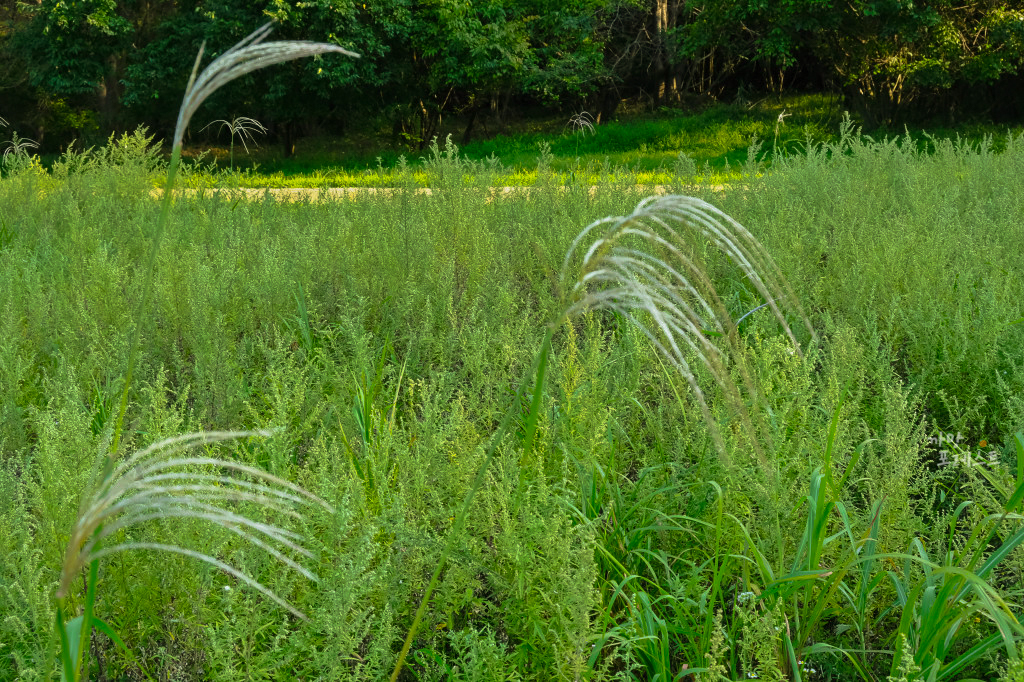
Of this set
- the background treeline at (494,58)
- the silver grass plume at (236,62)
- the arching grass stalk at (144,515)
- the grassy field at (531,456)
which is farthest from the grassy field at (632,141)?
the silver grass plume at (236,62)

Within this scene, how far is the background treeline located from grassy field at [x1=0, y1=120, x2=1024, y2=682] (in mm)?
12588

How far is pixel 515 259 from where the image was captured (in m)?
5.30

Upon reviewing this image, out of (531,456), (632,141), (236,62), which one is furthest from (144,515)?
(632,141)

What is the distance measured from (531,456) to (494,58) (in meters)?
18.7

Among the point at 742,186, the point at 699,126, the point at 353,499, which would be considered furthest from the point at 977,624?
the point at 699,126

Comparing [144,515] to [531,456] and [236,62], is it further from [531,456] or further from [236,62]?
[531,456]

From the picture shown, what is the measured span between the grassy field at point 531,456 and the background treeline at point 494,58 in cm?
1259

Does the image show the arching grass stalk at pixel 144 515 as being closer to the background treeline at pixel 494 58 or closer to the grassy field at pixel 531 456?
the grassy field at pixel 531 456

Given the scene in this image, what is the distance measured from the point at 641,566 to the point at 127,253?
4176 mm

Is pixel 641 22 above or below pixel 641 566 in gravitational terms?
above

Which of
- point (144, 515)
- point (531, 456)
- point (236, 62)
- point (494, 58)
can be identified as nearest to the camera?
point (144, 515)

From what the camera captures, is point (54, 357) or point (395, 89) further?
point (395, 89)

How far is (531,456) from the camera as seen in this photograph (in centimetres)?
274

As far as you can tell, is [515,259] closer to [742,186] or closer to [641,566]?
[742,186]
